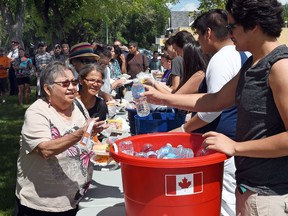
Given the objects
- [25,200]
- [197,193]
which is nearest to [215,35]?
[197,193]

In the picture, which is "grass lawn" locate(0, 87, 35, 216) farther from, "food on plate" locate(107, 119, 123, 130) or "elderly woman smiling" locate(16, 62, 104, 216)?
"elderly woman smiling" locate(16, 62, 104, 216)

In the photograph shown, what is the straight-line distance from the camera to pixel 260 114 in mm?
1416

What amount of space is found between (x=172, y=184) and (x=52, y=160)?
1.02m

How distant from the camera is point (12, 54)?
12.1 metres

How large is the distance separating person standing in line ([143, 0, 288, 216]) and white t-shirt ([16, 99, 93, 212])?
39.2 inches

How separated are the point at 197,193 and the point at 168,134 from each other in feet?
1.41

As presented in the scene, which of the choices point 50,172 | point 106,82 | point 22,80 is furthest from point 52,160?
point 22,80

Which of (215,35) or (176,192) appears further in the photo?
(215,35)

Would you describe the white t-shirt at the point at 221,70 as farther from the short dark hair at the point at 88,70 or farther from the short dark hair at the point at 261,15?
the short dark hair at the point at 88,70

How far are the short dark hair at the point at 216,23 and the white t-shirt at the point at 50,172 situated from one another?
1.04 meters

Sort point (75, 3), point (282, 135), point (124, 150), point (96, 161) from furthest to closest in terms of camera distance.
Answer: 1. point (75, 3)
2. point (96, 161)
3. point (124, 150)
4. point (282, 135)

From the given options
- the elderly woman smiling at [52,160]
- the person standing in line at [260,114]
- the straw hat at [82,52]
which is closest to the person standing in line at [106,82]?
the straw hat at [82,52]

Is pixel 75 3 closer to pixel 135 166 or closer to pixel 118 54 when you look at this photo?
pixel 118 54

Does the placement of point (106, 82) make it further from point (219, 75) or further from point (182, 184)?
point (182, 184)
